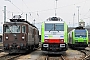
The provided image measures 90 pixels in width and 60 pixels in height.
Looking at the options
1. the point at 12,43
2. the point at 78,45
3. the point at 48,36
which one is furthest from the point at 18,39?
the point at 78,45

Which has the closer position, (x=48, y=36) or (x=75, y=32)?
(x=48, y=36)

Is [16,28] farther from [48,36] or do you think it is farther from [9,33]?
[48,36]

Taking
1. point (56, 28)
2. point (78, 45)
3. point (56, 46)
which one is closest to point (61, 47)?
point (56, 46)

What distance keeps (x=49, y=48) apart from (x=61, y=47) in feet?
3.58

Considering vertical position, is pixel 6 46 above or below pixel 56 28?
below

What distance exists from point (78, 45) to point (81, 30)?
7.44 feet

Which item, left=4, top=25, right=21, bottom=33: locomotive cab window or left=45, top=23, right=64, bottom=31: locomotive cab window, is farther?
left=4, top=25, right=21, bottom=33: locomotive cab window

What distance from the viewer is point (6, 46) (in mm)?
22094

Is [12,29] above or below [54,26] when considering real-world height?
below

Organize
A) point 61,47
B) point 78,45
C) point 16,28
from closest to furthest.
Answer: point 61,47 → point 16,28 → point 78,45

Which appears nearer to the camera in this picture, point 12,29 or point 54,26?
point 54,26

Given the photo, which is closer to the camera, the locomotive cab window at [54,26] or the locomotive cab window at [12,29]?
the locomotive cab window at [54,26]

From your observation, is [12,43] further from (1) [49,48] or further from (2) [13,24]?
(1) [49,48]

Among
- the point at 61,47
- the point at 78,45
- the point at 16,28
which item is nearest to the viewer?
the point at 61,47
